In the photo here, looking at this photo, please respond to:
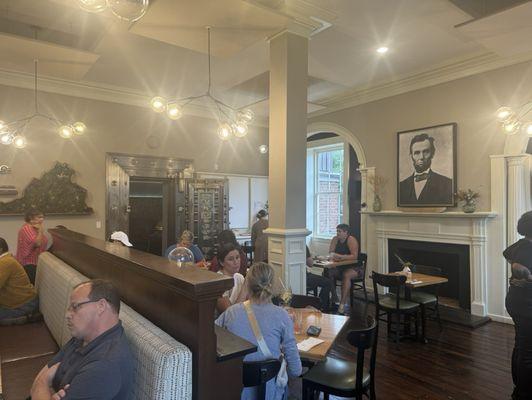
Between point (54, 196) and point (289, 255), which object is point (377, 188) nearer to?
point (289, 255)

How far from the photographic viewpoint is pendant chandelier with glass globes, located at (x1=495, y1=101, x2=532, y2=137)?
433cm

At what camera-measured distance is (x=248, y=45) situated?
12.7 feet

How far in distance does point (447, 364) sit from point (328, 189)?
17.5ft

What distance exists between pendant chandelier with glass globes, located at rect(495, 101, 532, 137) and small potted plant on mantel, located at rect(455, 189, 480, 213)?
0.95m

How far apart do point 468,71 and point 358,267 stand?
3377mm

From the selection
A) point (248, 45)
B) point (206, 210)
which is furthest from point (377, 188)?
point (248, 45)

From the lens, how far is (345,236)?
5.84 m

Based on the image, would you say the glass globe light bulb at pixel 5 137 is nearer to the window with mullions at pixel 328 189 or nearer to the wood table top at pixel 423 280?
the wood table top at pixel 423 280

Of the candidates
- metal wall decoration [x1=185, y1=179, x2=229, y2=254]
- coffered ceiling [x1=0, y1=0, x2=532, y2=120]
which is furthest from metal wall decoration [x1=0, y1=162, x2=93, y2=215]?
metal wall decoration [x1=185, y1=179, x2=229, y2=254]

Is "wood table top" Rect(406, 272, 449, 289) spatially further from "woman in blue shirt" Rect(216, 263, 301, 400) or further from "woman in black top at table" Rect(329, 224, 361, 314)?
"woman in blue shirt" Rect(216, 263, 301, 400)

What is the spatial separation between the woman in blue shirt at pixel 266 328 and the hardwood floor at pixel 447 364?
0.97 metres

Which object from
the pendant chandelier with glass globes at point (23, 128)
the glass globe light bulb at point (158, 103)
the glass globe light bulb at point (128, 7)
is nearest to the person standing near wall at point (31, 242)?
the pendant chandelier with glass globes at point (23, 128)

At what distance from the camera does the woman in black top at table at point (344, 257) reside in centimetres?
554

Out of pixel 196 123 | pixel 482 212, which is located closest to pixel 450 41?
pixel 482 212
